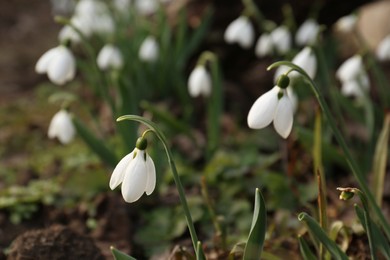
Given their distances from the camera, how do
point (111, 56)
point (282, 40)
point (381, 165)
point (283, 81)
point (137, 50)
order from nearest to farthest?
point (283, 81) < point (381, 165) < point (282, 40) < point (111, 56) < point (137, 50)

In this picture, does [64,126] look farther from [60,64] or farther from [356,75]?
[356,75]

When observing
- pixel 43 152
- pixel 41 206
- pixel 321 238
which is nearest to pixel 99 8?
pixel 43 152

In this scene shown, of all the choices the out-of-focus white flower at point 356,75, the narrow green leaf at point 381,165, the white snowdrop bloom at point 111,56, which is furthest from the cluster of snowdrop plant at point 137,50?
the narrow green leaf at point 381,165

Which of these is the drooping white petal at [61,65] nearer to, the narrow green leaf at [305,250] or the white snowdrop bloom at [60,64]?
the white snowdrop bloom at [60,64]

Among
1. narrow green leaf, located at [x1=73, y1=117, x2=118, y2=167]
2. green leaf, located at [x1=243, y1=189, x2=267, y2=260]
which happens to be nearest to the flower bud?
green leaf, located at [x1=243, y1=189, x2=267, y2=260]

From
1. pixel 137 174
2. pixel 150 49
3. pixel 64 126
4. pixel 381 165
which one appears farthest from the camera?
pixel 150 49

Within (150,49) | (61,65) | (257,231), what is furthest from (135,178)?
(150,49)

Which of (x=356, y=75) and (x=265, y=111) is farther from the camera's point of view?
(x=356, y=75)
